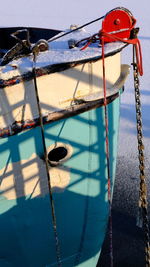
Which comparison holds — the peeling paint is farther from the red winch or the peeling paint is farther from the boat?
the red winch

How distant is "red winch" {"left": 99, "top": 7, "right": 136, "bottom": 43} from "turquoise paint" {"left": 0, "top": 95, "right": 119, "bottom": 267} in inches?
35.2

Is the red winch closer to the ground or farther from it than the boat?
farther from it

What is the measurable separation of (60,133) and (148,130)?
5710mm

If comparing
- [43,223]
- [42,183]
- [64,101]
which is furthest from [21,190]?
[64,101]

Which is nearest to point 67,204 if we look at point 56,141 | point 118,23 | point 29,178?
point 29,178

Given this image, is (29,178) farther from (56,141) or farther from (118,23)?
(118,23)

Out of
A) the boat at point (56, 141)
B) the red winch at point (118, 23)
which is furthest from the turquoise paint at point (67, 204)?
the red winch at point (118, 23)

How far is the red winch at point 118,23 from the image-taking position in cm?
338

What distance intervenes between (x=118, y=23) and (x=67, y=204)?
239cm

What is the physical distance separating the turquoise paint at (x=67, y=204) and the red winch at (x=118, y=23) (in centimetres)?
89

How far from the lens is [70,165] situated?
12.9ft

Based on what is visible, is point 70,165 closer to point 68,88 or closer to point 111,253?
point 68,88

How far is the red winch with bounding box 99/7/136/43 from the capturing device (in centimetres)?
338

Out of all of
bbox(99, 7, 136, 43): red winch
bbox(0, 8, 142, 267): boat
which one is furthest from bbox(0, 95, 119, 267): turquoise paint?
bbox(99, 7, 136, 43): red winch
